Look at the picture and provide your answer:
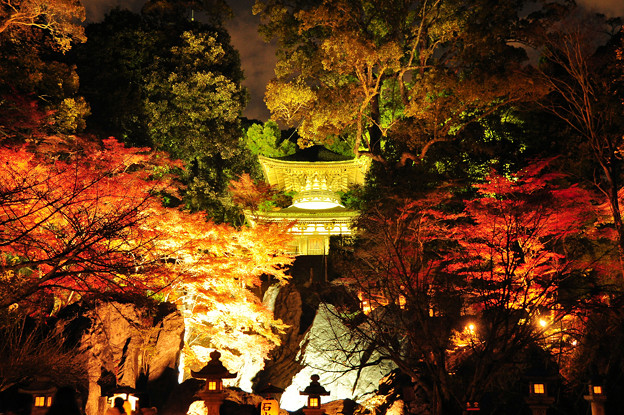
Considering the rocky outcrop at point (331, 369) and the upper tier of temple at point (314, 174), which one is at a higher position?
the upper tier of temple at point (314, 174)

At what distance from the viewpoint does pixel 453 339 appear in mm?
15453

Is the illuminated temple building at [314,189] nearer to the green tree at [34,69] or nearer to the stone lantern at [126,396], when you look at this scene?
the green tree at [34,69]

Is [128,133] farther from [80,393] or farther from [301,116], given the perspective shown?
[80,393]

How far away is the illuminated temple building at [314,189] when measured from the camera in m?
28.6

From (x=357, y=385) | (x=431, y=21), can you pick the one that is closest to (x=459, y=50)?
(x=431, y=21)

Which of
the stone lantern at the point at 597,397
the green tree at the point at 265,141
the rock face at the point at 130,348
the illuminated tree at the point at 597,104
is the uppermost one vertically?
the green tree at the point at 265,141

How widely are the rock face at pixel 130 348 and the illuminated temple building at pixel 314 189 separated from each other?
1271 cm

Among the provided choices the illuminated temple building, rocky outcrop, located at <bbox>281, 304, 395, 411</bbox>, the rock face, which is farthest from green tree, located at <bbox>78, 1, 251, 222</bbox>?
the rock face

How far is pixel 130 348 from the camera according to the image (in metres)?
14.2

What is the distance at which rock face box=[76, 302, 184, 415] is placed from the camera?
1261cm

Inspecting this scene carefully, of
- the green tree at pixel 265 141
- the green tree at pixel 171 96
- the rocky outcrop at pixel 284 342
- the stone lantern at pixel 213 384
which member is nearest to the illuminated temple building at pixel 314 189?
the green tree at pixel 265 141

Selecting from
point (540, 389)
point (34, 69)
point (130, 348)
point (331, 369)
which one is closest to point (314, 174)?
point (331, 369)

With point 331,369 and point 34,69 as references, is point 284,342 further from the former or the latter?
point 34,69

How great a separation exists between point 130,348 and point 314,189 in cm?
1853
